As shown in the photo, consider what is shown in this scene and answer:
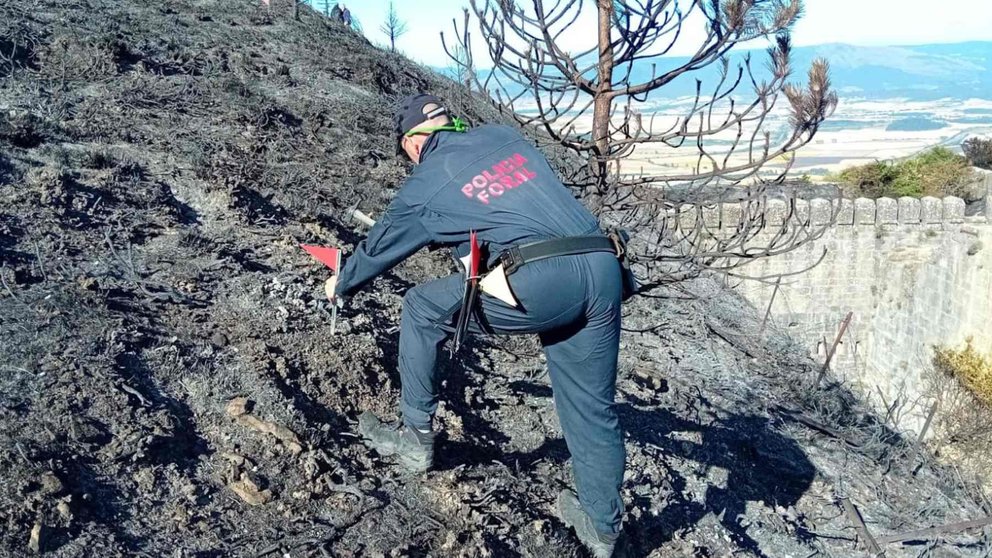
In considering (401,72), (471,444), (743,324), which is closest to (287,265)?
(471,444)

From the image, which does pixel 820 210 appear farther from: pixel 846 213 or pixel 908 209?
pixel 908 209

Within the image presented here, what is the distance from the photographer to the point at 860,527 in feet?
15.6

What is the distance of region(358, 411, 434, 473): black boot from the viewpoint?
352 centimetres

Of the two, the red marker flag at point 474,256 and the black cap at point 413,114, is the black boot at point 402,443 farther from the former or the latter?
the black cap at point 413,114

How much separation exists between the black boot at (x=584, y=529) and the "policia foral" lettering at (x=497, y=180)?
1385mm

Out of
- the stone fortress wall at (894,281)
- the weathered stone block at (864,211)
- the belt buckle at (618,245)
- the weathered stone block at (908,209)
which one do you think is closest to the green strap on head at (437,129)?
the belt buckle at (618,245)

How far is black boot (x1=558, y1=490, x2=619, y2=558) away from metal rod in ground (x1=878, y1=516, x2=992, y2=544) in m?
2.15

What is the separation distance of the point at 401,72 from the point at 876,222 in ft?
A: 25.7

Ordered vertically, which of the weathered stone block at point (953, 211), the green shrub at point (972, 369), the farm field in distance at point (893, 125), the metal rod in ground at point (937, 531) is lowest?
the green shrub at point (972, 369)

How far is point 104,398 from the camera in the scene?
341 centimetres

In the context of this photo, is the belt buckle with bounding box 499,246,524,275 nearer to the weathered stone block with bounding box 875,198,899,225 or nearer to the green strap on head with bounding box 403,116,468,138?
the green strap on head with bounding box 403,116,468,138

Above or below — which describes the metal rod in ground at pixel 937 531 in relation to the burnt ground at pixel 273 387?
below

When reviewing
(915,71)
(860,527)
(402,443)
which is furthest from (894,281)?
(915,71)

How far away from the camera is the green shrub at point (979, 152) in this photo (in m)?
19.3
